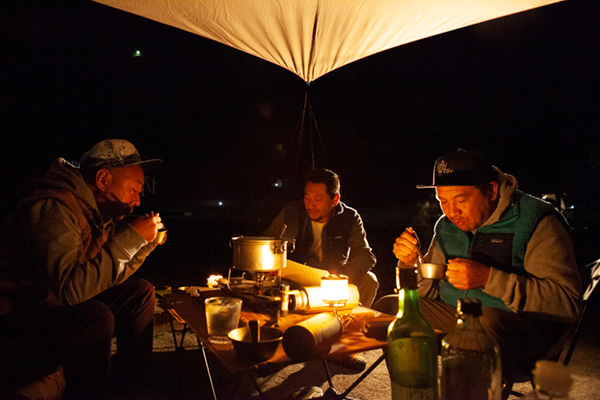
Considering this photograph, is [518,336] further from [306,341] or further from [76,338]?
[76,338]

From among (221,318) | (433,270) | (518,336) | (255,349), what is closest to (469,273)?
(433,270)

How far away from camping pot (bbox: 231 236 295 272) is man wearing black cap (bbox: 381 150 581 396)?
2.88 feet

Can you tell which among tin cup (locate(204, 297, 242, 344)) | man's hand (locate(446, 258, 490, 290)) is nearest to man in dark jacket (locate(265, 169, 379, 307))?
man's hand (locate(446, 258, 490, 290))

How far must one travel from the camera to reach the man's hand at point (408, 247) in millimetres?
2652

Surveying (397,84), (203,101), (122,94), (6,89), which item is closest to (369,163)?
(397,84)

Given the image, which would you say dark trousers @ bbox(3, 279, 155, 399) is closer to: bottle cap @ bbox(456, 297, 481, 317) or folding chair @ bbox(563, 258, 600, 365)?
bottle cap @ bbox(456, 297, 481, 317)

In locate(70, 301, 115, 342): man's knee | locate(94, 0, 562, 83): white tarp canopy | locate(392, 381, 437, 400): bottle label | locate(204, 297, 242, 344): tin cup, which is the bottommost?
locate(70, 301, 115, 342): man's knee

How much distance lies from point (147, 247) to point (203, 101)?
3494 cm

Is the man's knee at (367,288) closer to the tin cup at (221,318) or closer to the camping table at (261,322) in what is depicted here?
the camping table at (261,322)

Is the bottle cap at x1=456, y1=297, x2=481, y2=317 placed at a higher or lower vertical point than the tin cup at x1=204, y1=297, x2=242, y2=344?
higher

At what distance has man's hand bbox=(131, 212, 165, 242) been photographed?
2.64 metres

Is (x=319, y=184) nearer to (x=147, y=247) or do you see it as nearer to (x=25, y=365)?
(x=147, y=247)

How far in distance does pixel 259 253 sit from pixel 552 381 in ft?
6.36

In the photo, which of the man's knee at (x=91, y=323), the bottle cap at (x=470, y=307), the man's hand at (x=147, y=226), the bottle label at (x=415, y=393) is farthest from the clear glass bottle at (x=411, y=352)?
the man's hand at (x=147, y=226)
